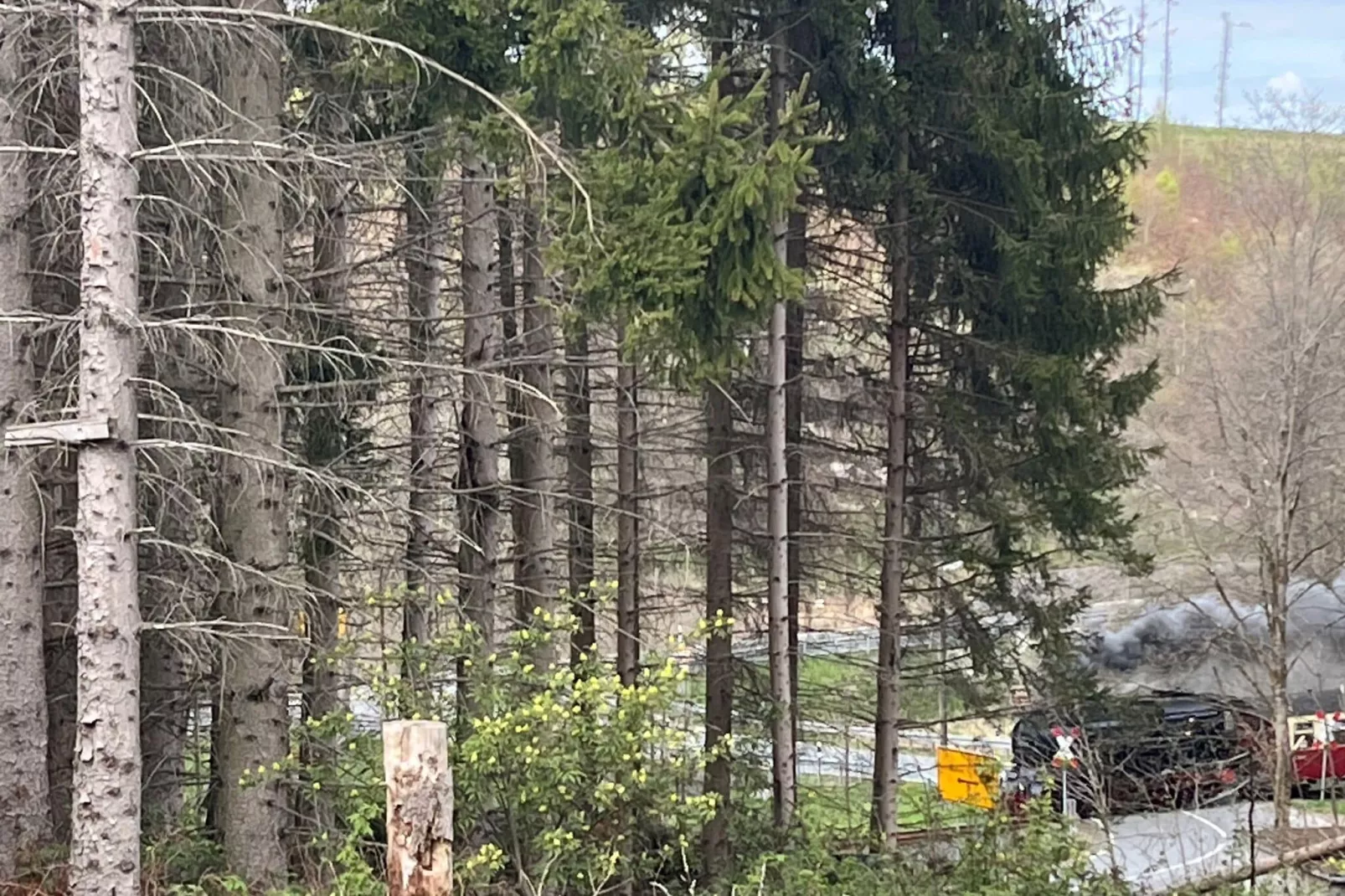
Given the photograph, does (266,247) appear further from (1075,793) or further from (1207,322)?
(1207,322)

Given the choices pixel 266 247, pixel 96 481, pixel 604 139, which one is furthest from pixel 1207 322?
pixel 96 481

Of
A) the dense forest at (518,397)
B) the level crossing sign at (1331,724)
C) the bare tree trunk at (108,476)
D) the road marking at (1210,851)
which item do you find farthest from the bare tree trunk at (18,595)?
the level crossing sign at (1331,724)

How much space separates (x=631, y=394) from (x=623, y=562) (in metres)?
1.51

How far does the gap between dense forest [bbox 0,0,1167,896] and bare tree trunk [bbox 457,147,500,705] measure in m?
0.03

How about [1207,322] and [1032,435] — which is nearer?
[1032,435]

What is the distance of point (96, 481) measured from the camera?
180 inches

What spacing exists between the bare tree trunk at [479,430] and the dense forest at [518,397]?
3cm

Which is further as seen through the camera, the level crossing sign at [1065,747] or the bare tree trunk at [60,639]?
the level crossing sign at [1065,747]

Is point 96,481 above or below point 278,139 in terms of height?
below

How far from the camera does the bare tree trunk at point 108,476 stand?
4488 mm

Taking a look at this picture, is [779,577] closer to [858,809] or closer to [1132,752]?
[1132,752]

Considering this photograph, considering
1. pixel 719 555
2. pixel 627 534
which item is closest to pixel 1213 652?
pixel 719 555

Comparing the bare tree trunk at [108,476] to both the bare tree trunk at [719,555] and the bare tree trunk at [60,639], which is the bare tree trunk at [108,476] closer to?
the bare tree trunk at [60,639]

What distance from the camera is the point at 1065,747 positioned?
7.98m
